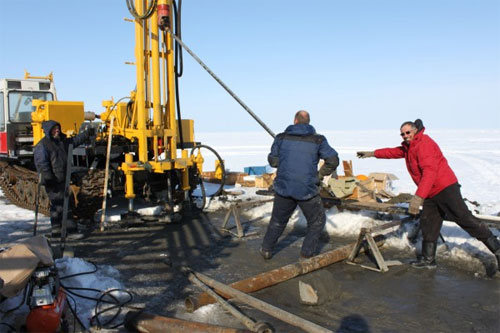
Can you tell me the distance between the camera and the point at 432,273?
16.6ft

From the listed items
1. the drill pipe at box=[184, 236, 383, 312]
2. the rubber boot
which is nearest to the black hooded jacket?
the drill pipe at box=[184, 236, 383, 312]

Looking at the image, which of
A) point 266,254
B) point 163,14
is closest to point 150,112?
point 163,14

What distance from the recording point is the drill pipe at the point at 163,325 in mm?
3273

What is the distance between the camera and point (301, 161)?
532 cm

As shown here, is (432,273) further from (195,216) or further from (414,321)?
(195,216)

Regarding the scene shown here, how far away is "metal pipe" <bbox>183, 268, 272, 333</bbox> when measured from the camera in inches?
127

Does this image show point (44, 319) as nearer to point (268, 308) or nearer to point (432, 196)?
point (268, 308)

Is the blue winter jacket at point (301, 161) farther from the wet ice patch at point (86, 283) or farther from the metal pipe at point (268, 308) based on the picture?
the wet ice patch at point (86, 283)

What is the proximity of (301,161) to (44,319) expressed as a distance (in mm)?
3214

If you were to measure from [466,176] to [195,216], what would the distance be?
10664mm

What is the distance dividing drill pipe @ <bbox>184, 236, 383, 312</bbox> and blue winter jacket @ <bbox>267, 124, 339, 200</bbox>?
76 cm

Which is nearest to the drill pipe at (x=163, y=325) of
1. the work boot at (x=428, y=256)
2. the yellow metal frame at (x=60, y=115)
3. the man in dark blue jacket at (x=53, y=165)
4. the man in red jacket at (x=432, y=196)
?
the man in red jacket at (x=432, y=196)

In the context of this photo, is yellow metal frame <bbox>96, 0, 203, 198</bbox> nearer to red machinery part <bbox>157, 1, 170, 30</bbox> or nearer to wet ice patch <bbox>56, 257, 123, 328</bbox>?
red machinery part <bbox>157, 1, 170, 30</bbox>

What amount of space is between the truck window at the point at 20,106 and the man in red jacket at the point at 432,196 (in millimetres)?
9286
